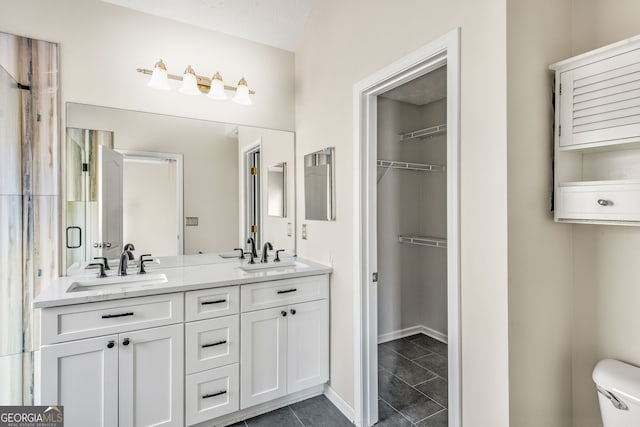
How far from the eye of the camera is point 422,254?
11.2ft

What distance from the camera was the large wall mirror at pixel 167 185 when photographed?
2.04 meters

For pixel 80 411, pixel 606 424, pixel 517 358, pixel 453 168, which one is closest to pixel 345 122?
pixel 453 168

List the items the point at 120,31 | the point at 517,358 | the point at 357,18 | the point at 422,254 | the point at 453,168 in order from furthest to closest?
the point at 422,254, the point at 120,31, the point at 357,18, the point at 453,168, the point at 517,358

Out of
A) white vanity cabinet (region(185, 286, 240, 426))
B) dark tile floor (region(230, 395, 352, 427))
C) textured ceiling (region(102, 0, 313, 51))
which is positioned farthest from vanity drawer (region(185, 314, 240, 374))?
textured ceiling (region(102, 0, 313, 51))

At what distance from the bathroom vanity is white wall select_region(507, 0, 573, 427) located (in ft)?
4.15

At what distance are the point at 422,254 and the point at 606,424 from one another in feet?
7.43

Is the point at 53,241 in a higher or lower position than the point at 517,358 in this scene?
higher

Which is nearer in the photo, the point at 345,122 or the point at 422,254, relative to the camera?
the point at 345,122

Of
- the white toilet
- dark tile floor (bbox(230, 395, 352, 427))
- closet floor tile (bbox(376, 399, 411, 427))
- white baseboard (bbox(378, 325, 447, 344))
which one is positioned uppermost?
the white toilet

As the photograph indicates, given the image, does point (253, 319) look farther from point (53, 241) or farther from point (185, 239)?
point (53, 241)

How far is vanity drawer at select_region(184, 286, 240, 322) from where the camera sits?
6.02ft

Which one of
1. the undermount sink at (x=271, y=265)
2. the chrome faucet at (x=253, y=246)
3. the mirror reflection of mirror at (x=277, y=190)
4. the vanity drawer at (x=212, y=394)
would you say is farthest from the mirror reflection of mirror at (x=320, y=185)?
the vanity drawer at (x=212, y=394)

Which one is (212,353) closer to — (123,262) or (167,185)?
(123,262)

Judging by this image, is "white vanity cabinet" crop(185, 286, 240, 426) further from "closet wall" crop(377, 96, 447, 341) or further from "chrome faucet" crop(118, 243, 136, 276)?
"closet wall" crop(377, 96, 447, 341)
